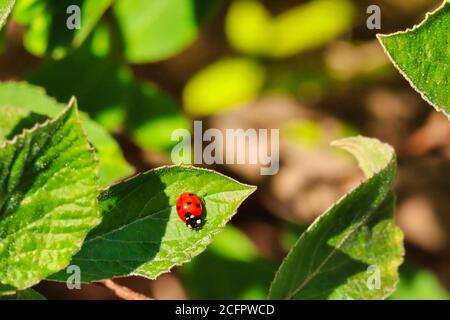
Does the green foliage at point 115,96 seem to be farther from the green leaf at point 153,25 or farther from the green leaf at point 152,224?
the green leaf at point 152,224

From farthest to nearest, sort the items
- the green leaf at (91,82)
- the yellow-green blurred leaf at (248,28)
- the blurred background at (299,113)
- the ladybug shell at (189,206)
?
1. the yellow-green blurred leaf at (248,28)
2. the blurred background at (299,113)
3. the green leaf at (91,82)
4. the ladybug shell at (189,206)

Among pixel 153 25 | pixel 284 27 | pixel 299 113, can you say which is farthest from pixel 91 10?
pixel 299 113

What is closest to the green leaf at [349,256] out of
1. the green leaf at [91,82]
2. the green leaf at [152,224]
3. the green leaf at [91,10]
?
the green leaf at [152,224]

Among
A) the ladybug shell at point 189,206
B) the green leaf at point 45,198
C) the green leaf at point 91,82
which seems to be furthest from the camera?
the green leaf at point 91,82

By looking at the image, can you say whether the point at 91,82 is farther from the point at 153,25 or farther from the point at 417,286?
the point at 417,286

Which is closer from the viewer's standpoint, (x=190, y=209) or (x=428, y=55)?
(x=428, y=55)

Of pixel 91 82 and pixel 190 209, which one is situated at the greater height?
pixel 91 82
